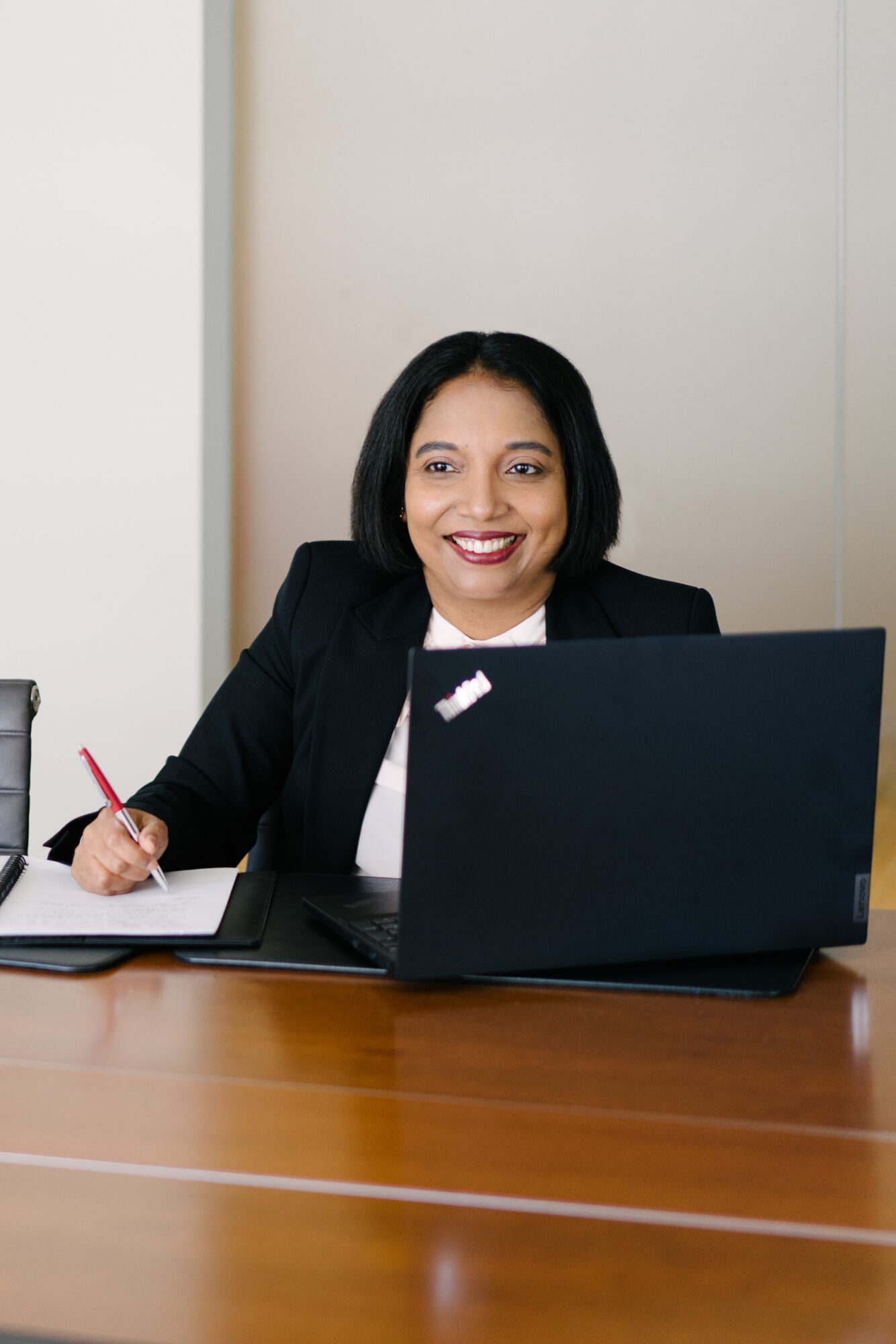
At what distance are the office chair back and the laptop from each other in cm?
74

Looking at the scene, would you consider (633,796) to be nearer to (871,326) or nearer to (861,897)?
(861,897)

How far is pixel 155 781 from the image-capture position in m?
1.63

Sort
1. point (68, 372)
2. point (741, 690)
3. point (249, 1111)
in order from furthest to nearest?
1. point (68, 372)
2. point (741, 690)
3. point (249, 1111)

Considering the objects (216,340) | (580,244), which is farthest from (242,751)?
(580,244)

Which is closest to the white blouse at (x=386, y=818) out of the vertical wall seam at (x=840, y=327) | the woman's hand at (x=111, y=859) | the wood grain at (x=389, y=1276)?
the woman's hand at (x=111, y=859)

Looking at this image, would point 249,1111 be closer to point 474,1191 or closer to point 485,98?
point 474,1191

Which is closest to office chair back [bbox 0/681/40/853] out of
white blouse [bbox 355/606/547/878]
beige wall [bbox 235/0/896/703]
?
white blouse [bbox 355/606/547/878]

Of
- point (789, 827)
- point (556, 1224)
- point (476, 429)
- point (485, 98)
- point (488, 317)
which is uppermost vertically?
point (485, 98)

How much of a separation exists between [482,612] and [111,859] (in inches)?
27.2

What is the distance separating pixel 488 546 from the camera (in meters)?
1.69

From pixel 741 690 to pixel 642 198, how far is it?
3780mm

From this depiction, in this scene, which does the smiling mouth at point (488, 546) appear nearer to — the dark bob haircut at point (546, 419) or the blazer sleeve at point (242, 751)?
the dark bob haircut at point (546, 419)

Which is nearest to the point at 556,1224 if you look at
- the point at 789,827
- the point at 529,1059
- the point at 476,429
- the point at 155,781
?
the point at 529,1059

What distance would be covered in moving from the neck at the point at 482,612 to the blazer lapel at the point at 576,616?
1.7 inches
